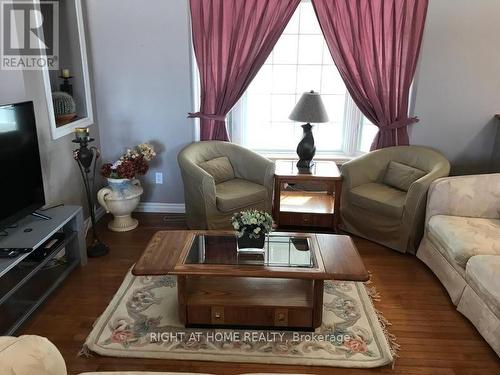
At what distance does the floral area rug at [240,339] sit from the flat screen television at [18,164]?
83 centimetres

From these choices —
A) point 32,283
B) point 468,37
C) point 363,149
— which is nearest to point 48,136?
point 32,283

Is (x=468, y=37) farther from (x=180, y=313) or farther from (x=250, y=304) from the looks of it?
(x=180, y=313)

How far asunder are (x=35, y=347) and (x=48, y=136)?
2.26m

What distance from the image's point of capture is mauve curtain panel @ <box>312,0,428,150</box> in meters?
3.64

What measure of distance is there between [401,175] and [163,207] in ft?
7.59

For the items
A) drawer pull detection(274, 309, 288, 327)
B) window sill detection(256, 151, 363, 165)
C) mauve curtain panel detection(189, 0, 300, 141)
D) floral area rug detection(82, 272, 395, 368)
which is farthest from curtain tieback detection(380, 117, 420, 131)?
drawer pull detection(274, 309, 288, 327)

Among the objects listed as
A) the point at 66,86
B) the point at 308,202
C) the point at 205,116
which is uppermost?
the point at 66,86

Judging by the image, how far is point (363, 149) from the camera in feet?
14.0

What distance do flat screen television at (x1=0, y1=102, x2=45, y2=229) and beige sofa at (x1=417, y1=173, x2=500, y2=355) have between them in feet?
8.93

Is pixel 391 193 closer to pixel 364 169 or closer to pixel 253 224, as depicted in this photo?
pixel 364 169

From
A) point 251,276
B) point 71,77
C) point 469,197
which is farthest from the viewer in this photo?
point 71,77

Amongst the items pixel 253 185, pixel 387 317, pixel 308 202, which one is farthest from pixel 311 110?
pixel 387 317

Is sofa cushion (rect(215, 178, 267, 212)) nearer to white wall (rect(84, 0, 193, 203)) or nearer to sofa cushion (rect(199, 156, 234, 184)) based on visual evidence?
sofa cushion (rect(199, 156, 234, 184))

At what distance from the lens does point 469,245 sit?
2.59 metres
